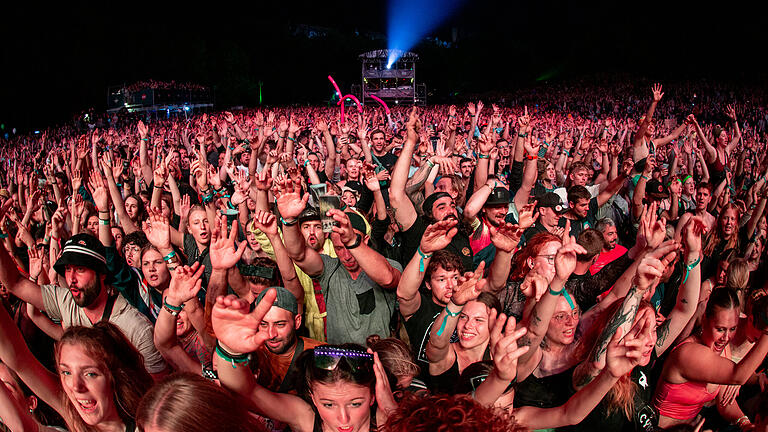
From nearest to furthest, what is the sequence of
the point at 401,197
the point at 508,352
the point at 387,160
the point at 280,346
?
the point at 508,352
the point at 280,346
the point at 401,197
the point at 387,160

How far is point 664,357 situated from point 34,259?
11.6 feet

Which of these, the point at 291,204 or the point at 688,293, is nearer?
the point at 688,293

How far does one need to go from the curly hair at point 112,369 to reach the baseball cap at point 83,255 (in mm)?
792

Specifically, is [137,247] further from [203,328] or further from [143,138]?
[143,138]

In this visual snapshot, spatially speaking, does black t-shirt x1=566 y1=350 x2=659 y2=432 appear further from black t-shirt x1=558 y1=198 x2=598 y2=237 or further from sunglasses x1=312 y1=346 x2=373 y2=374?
black t-shirt x1=558 y1=198 x2=598 y2=237

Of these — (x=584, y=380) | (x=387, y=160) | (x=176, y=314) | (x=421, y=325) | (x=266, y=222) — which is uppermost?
(x=387, y=160)

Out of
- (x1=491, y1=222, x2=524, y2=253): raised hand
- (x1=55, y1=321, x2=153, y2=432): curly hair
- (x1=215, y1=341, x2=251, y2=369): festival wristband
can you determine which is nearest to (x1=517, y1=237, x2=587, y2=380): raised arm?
(x1=491, y1=222, x2=524, y2=253): raised hand

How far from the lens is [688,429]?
2.46 m

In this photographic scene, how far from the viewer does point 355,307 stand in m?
2.99

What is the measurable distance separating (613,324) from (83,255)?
8.29ft

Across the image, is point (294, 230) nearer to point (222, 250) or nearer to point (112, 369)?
point (222, 250)

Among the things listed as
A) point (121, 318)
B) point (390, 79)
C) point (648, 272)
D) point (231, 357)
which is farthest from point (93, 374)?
point (390, 79)

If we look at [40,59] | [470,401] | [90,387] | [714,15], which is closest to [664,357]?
[470,401]

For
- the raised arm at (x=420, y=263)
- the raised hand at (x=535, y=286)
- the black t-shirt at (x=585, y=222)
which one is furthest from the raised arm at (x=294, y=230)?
the black t-shirt at (x=585, y=222)
